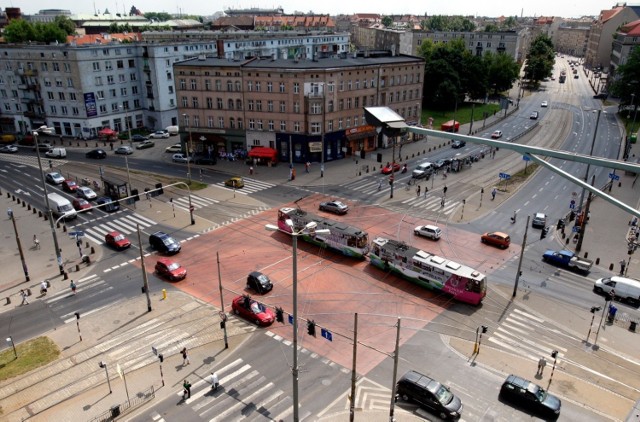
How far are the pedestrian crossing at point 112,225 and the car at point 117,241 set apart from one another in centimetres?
170

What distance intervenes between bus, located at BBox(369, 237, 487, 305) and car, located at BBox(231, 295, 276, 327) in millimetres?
12104

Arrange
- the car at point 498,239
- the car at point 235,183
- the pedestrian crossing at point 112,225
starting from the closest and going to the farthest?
the car at point 498,239
the pedestrian crossing at point 112,225
the car at point 235,183

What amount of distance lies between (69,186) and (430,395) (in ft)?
190

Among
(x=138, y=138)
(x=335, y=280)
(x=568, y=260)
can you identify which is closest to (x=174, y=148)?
(x=138, y=138)

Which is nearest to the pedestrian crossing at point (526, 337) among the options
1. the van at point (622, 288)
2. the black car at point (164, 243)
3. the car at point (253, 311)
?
the van at point (622, 288)

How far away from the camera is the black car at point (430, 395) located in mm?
26719

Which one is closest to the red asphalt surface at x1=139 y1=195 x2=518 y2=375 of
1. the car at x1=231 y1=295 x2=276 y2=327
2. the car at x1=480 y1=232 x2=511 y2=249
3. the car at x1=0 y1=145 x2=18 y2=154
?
the car at x1=480 y1=232 x2=511 y2=249

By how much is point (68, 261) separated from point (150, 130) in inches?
2437

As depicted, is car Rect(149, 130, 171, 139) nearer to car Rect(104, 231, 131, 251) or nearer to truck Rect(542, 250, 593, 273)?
car Rect(104, 231, 131, 251)

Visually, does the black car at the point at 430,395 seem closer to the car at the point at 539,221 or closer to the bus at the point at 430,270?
the bus at the point at 430,270

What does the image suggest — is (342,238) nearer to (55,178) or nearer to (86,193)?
(86,193)

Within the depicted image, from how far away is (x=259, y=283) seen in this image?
39.9 meters

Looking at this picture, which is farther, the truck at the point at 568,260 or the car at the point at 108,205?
the car at the point at 108,205

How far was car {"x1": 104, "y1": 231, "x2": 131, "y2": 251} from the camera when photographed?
48.7 metres
